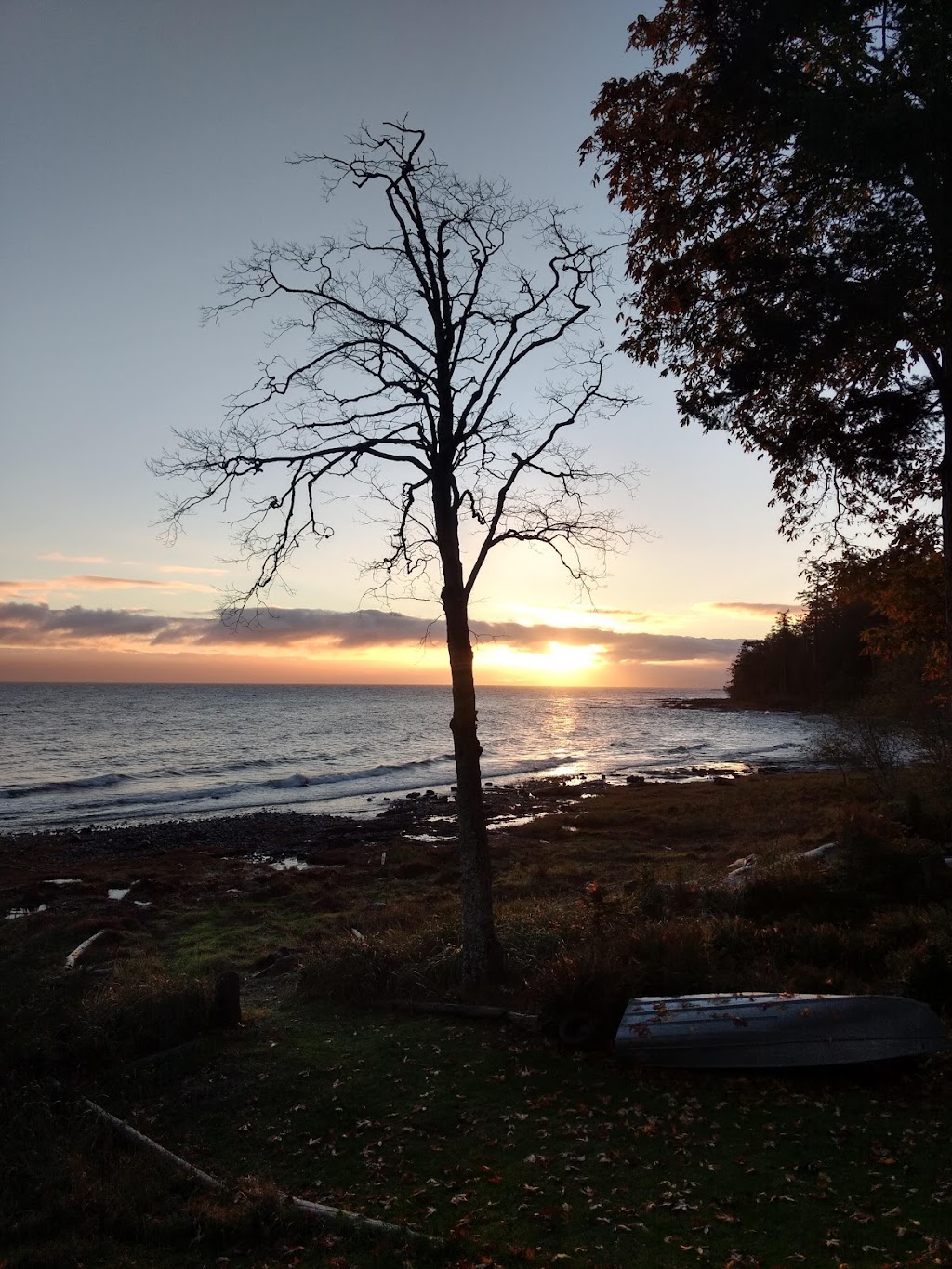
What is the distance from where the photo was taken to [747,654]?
129 metres

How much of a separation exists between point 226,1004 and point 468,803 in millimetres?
3907

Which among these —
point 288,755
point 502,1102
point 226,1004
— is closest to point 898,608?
point 502,1102

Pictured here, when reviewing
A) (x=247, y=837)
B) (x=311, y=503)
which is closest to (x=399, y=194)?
(x=311, y=503)

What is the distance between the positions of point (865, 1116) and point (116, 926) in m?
15.6

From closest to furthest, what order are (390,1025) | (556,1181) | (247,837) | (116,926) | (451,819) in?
(556,1181) < (390,1025) < (116,926) < (247,837) < (451,819)

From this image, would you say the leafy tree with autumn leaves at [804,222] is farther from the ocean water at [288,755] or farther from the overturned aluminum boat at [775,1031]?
the ocean water at [288,755]

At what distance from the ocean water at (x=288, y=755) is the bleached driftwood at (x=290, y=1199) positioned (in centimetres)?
3088

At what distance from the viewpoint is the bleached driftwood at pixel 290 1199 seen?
222 inches

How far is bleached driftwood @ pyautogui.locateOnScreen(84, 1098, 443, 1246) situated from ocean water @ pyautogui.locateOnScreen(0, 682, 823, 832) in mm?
30881

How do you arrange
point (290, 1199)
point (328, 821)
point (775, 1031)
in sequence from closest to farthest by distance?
point (290, 1199) < point (775, 1031) < point (328, 821)

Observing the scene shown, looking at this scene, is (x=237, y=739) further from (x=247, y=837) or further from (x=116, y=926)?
(x=116, y=926)

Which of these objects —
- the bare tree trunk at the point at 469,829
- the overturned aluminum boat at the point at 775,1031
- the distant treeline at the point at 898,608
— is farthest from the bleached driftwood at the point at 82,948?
the distant treeline at the point at 898,608

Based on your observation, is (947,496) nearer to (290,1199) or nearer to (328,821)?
(290,1199)

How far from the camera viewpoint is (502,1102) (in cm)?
781
